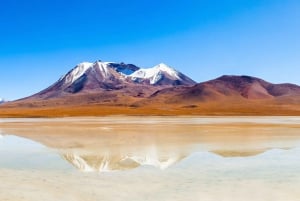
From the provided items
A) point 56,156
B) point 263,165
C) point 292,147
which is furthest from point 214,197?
point 292,147

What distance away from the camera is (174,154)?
17406 mm

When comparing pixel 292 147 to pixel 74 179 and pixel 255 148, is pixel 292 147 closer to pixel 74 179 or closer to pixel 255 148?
pixel 255 148

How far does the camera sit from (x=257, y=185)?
33.9 ft

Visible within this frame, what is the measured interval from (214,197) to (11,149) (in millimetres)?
13767

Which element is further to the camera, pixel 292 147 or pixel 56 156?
pixel 292 147

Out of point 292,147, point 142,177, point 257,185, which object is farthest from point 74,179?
point 292,147

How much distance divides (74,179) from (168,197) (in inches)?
134

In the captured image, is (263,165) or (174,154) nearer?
(263,165)

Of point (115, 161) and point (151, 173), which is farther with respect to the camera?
point (115, 161)

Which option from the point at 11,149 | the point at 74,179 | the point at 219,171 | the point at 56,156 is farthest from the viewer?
the point at 11,149

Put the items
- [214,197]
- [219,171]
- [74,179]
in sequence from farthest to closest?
[219,171] → [74,179] → [214,197]

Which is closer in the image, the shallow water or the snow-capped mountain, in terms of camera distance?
the shallow water

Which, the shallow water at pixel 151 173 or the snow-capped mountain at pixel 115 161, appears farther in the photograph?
the snow-capped mountain at pixel 115 161

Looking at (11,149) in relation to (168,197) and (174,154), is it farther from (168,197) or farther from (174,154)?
(168,197)
